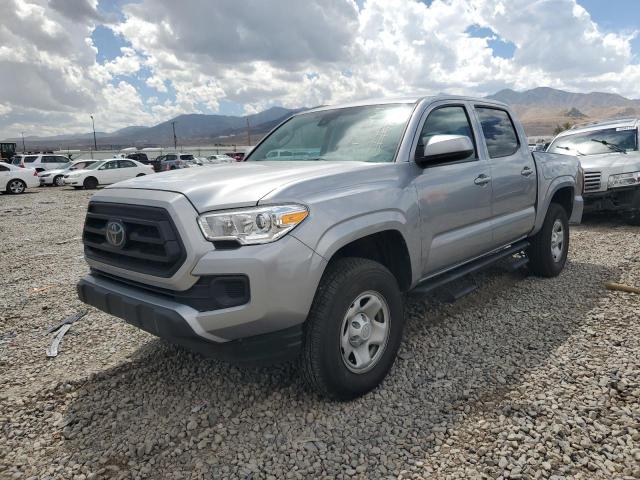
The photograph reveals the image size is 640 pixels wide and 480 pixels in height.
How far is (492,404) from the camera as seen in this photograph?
2.74m

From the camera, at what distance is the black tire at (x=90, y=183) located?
69.1 feet

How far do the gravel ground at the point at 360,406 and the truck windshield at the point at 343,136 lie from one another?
1.53 meters

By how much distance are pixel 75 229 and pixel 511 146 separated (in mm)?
8740

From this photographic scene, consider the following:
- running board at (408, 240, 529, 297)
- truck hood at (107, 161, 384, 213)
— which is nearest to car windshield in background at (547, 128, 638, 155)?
running board at (408, 240, 529, 297)

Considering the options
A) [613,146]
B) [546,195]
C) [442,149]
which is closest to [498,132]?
[546,195]

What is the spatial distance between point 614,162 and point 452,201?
6118 mm

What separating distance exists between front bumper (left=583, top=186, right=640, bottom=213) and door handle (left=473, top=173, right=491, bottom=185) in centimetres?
526

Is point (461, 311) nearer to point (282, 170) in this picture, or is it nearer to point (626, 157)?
point (282, 170)

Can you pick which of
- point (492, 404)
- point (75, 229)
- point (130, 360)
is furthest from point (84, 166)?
point (492, 404)

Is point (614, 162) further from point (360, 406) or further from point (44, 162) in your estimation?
point (44, 162)

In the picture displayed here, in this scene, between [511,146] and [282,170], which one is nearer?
[282,170]

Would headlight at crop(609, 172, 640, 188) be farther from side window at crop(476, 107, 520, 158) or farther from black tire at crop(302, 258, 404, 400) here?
black tire at crop(302, 258, 404, 400)

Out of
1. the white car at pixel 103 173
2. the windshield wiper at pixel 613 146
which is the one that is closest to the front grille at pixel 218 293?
the windshield wiper at pixel 613 146

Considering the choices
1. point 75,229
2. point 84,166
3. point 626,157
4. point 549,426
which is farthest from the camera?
point 84,166
